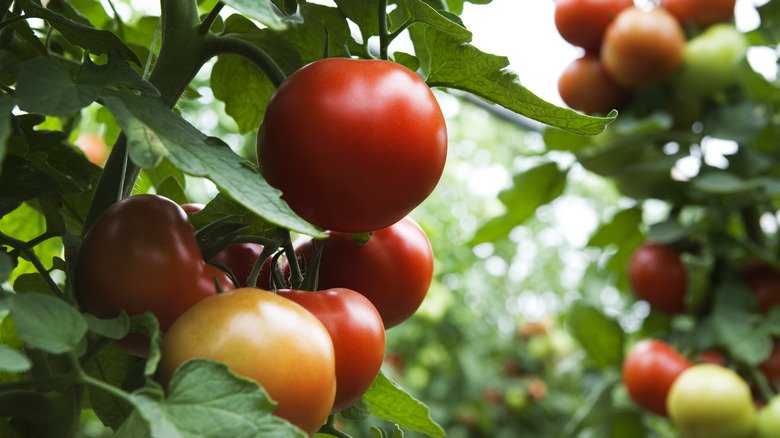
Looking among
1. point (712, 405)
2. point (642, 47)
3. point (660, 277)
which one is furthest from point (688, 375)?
point (642, 47)

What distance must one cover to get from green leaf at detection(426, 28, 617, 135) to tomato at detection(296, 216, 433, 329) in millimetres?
86

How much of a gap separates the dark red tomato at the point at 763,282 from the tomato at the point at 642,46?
28 centimetres

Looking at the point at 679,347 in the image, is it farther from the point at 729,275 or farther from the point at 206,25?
the point at 206,25

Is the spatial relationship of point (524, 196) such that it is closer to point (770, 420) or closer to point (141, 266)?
point (770, 420)

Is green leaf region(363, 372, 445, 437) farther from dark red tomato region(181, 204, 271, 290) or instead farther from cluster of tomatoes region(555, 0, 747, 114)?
cluster of tomatoes region(555, 0, 747, 114)

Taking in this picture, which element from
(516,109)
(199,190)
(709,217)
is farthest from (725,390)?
(199,190)

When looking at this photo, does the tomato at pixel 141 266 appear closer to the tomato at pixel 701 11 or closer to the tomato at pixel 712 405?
the tomato at pixel 712 405

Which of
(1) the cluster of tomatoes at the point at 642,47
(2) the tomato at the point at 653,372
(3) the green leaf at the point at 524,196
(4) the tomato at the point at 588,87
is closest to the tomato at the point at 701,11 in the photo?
(1) the cluster of tomatoes at the point at 642,47

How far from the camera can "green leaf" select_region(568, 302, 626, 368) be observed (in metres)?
1.18

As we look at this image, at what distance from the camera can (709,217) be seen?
1.01 m

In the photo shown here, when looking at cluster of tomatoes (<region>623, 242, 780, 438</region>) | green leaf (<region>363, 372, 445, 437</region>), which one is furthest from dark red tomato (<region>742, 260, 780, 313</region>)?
green leaf (<region>363, 372, 445, 437</region>)

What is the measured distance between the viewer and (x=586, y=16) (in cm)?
101

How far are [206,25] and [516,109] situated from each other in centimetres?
15

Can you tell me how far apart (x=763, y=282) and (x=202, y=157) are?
36.2 inches
